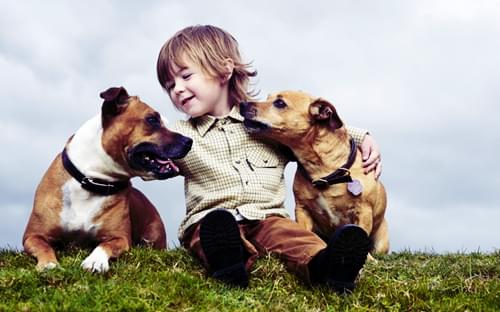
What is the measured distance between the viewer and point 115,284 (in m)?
4.99

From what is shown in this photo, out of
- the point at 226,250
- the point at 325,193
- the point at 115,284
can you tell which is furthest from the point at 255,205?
the point at 115,284

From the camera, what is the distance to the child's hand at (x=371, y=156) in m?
7.05

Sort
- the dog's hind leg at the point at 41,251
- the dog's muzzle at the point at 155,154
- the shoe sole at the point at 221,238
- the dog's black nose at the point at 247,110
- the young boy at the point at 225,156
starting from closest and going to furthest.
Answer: the shoe sole at the point at 221,238
the dog's hind leg at the point at 41,251
the dog's muzzle at the point at 155,154
the young boy at the point at 225,156
the dog's black nose at the point at 247,110

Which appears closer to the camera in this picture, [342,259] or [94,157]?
[342,259]

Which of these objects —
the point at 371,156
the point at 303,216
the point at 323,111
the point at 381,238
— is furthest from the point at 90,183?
the point at 381,238

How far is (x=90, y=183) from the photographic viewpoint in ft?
19.8

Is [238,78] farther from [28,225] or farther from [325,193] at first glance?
[28,225]

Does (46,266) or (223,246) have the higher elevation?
(223,246)

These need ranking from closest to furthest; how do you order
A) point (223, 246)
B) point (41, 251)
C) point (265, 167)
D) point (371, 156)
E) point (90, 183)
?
point (223, 246) → point (41, 251) → point (90, 183) → point (265, 167) → point (371, 156)

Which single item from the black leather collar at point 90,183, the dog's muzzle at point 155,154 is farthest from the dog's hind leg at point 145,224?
the dog's muzzle at point 155,154

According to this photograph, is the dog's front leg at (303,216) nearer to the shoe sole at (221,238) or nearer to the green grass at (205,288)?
the green grass at (205,288)

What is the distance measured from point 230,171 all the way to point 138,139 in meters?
1.06

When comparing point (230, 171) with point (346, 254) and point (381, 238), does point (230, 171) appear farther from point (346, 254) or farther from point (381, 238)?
point (381, 238)

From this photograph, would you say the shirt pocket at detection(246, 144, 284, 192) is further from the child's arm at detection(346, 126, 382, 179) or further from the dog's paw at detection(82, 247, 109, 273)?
the dog's paw at detection(82, 247, 109, 273)
